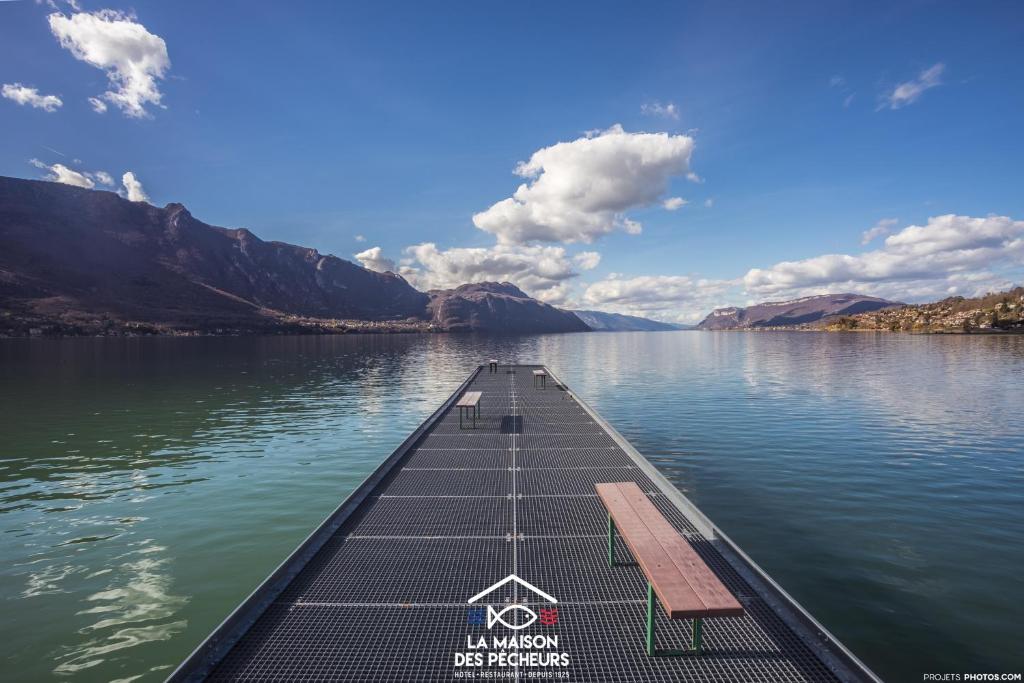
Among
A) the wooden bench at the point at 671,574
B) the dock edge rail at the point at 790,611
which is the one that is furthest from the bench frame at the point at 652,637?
the dock edge rail at the point at 790,611

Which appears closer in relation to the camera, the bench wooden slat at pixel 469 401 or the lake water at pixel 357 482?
the lake water at pixel 357 482

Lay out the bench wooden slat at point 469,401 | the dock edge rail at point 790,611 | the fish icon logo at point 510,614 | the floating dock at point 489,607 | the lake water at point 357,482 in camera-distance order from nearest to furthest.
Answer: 1. the dock edge rail at point 790,611
2. the floating dock at point 489,607
3. the fish icon logo at point 510,614
4. the lake water at point 357,482
5. the bench wooden slat at point 469,401

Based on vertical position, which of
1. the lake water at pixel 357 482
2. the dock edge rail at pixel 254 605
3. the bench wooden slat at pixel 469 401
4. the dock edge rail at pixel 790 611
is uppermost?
the bench wooden slat at pixel 469 401

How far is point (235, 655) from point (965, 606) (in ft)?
41.0

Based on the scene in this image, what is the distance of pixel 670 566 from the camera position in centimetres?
615

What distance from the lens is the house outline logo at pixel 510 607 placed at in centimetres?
652

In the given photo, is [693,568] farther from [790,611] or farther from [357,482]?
[357,482]

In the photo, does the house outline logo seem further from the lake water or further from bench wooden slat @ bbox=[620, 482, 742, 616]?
the lake water

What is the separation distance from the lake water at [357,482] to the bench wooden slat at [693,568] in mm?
3916

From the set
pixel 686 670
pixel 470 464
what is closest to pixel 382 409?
pixel 470 464

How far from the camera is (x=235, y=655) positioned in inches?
230

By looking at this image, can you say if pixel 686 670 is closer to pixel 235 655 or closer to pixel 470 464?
pixel 235 655
